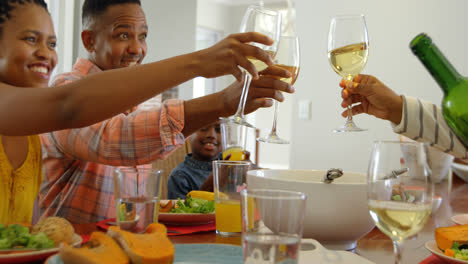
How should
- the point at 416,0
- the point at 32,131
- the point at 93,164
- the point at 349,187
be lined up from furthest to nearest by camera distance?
1. the point at 416,0
2. the point at 93,164
3. the point at 32,131
4. the point at 349,187

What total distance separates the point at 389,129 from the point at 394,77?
12.7 inches

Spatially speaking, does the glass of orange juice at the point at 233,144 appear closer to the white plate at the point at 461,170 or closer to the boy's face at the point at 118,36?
the boy's face at the point at 118,36

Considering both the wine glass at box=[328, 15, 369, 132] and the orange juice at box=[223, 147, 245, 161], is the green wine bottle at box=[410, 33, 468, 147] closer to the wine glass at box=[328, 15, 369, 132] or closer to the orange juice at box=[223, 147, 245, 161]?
the wine glass at box=[328, 15, 369, 132]

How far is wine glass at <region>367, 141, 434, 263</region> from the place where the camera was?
532mm

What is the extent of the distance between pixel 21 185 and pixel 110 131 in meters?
0.28

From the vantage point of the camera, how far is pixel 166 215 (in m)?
0.87

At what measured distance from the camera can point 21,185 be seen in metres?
1.22

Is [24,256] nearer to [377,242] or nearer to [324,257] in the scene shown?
[324,257]

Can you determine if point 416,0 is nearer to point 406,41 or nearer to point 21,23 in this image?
point 406,41

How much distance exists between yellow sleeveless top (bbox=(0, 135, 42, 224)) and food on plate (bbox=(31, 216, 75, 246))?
605 mm

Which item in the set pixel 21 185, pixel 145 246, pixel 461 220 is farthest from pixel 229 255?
pixel 21 185

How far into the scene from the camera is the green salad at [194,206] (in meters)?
0.93

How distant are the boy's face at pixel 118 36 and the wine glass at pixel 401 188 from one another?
1046mm

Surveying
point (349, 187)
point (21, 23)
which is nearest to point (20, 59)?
point (21, 23)
